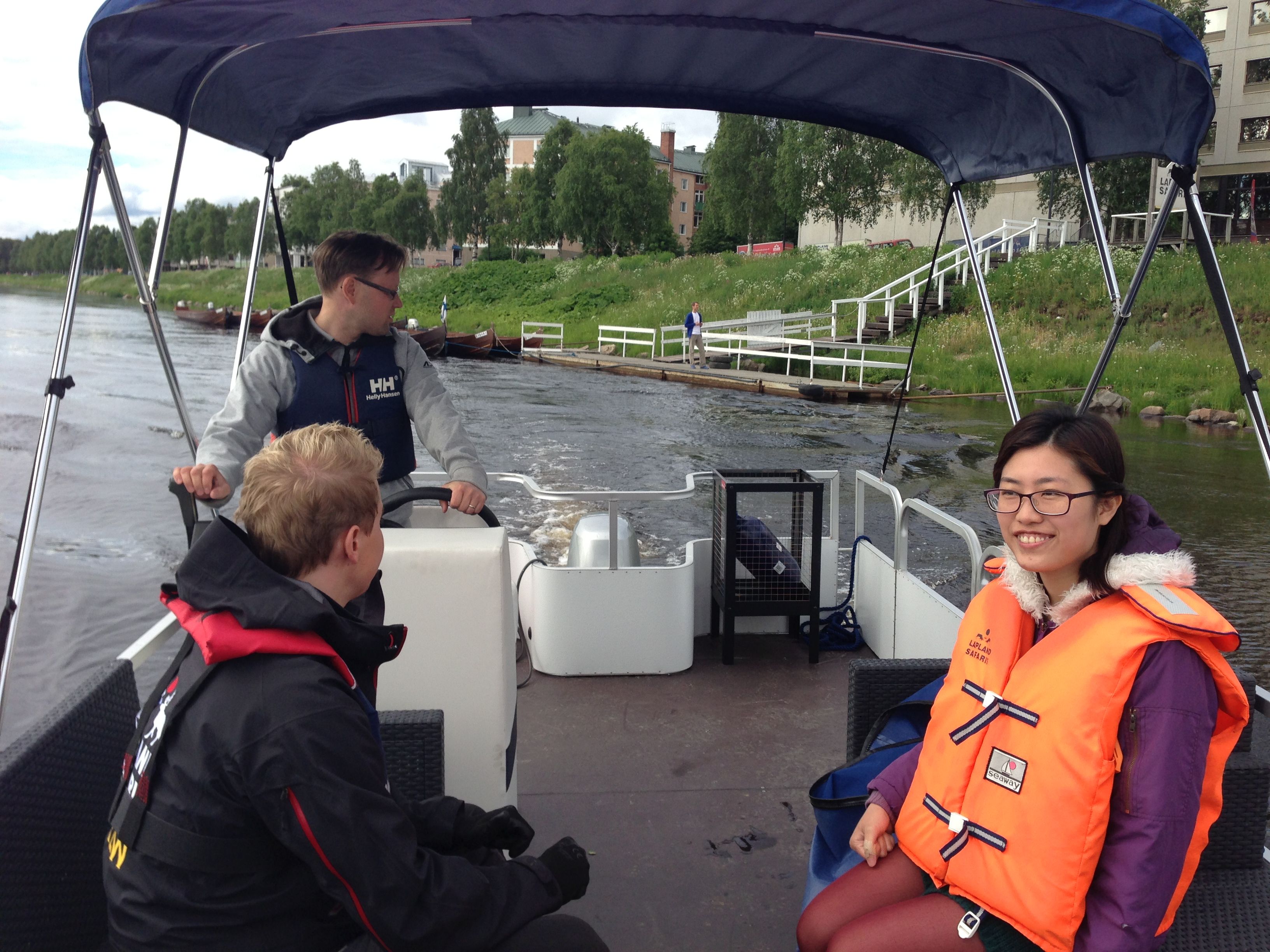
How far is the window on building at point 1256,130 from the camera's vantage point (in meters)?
36.8

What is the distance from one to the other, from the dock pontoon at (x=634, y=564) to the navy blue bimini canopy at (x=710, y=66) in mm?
14

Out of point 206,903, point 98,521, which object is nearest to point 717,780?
point 206,903

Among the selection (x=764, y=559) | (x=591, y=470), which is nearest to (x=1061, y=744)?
(x=764, y=559)

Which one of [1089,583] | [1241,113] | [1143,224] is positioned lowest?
[1089,583]

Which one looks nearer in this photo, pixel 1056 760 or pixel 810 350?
pixel 1056 760

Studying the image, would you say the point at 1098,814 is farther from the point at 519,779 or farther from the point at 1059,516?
the point at 519,779

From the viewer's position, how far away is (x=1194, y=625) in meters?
1.69

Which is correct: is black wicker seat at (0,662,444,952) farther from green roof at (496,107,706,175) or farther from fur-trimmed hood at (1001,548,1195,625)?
green roof at (496,107,706,175)

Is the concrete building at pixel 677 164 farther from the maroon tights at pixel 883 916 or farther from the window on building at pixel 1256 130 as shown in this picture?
the maroon tights at pixel 883 916

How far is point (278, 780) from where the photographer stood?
1358 mm

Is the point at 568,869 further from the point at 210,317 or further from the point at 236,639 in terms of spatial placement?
the point at 210,317

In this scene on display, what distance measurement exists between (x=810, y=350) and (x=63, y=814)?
81.6 feet

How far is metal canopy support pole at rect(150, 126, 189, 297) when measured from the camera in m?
3.66

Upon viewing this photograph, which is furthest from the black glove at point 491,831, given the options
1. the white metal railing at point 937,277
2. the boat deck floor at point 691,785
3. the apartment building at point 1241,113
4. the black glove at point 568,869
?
the apartment building at point 1241,113
